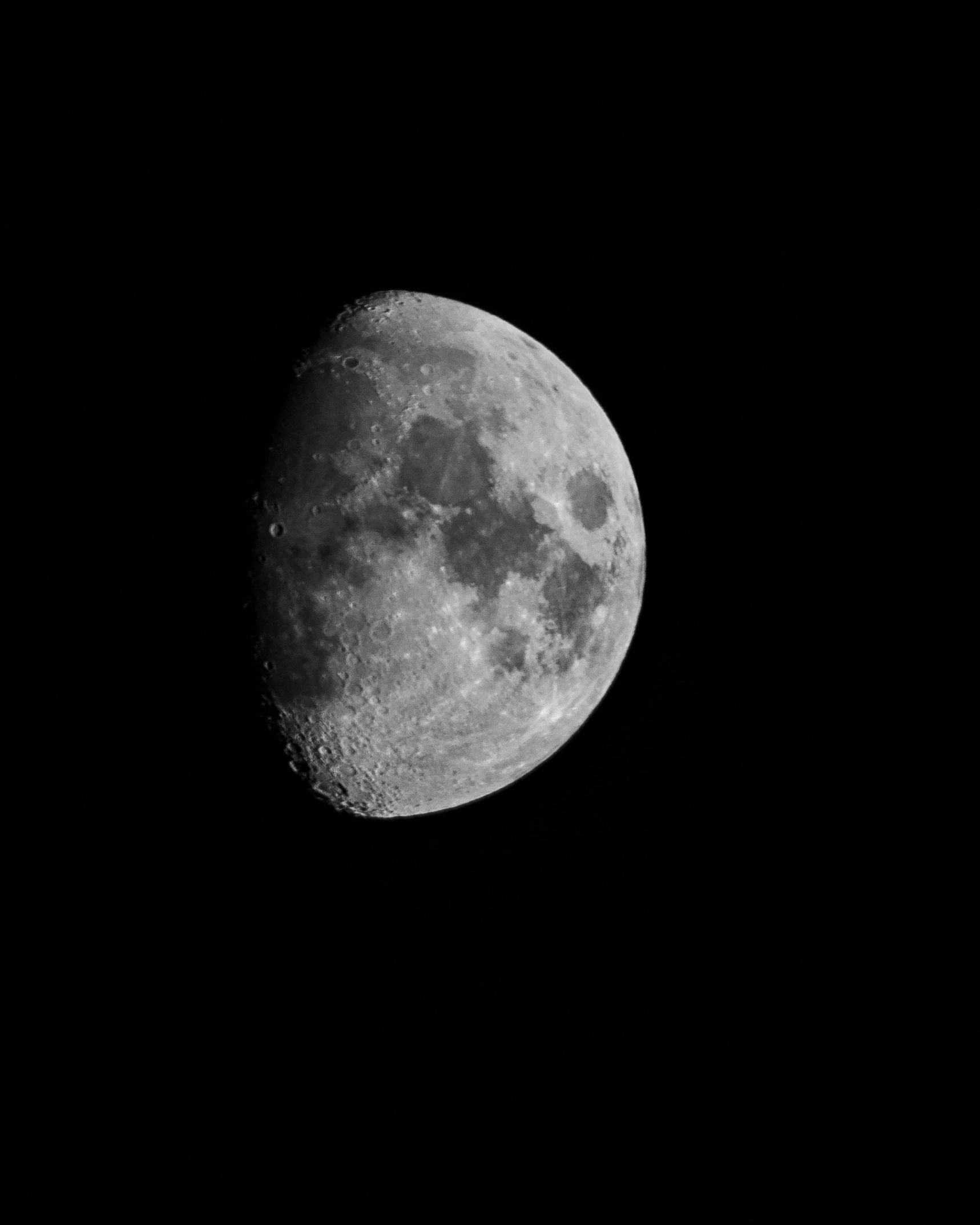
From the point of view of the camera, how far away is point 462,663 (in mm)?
2777

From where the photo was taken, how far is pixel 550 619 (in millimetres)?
2865

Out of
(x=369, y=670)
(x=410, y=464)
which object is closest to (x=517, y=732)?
(x=369, y=670)

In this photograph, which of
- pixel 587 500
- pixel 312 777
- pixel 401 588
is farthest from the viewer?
pixel 312 777

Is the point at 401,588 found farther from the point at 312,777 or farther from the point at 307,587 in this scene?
the point at 312,777

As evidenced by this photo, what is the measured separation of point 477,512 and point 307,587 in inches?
24.0

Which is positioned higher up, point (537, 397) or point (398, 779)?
point (537, 397)

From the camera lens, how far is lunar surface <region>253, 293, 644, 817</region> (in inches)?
106

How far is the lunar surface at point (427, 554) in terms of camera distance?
2703 mm

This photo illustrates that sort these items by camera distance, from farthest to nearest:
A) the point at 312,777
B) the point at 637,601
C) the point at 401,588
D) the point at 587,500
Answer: the point at 637,601 < the point at 312,777 < the point at 587,500 < the point at 401,588

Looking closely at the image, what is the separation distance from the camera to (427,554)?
269 cm

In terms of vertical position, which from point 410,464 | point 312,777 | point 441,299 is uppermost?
point 441,299

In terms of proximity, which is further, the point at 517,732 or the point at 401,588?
the point at 517,732

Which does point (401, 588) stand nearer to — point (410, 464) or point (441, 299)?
point (410, 464)

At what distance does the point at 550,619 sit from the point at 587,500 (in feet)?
1.49
